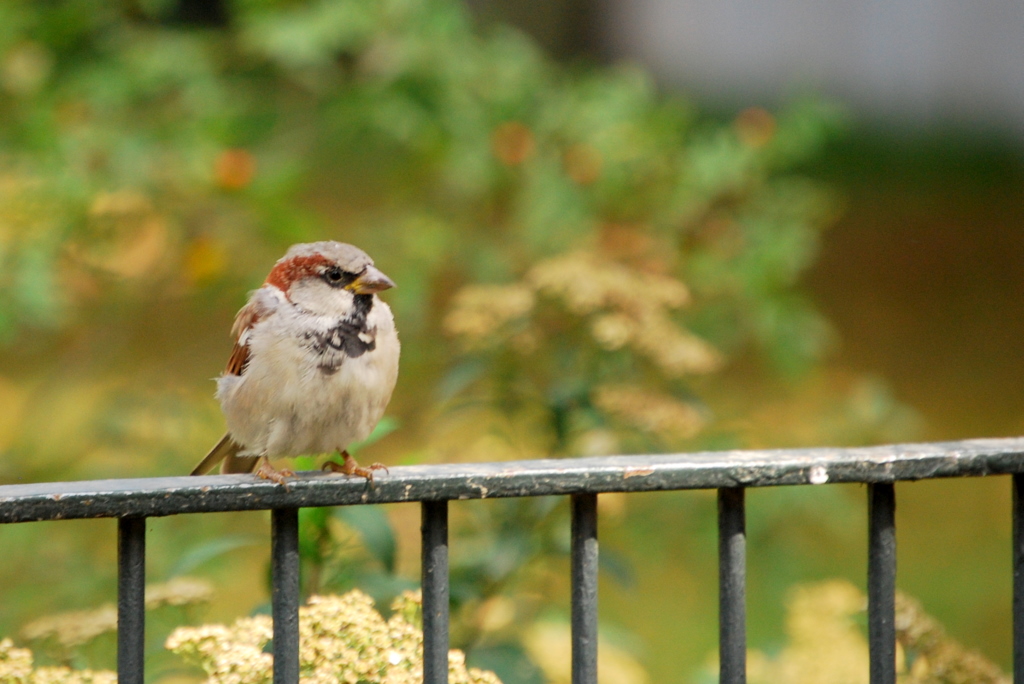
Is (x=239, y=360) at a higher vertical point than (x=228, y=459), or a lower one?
higher

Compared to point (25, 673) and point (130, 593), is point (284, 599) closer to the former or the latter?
point (130, 593)

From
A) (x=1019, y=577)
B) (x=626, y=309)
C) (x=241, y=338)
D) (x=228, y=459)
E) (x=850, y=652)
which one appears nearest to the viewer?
(x=1019, y=577)

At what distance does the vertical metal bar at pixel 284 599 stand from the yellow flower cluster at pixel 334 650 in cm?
5

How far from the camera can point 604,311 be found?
227 cm

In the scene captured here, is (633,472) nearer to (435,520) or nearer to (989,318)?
(435,520)

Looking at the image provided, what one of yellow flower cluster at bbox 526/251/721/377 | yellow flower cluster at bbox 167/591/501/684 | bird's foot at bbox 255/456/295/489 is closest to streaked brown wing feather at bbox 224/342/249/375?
bird's foot at bbox 255/456/295/489

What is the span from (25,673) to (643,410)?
4.23 feet

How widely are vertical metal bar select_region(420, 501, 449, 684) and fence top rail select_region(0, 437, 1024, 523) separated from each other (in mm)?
34

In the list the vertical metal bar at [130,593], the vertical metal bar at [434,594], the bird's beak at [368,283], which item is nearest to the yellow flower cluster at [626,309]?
the bird's beak at [368,283]

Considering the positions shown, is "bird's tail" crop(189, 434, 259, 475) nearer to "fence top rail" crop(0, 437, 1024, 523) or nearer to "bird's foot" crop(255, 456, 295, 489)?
"bird's foot" crop(255, 456, 295, 489)

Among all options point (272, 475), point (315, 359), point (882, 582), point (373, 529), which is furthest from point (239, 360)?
point (882, 582)

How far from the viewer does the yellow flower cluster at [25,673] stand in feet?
4.36

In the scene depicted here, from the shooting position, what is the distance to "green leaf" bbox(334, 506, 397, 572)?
1.70m

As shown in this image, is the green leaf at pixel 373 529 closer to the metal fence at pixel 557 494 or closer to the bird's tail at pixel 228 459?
the bird's tail at pixel 228 459
